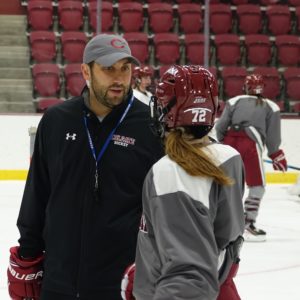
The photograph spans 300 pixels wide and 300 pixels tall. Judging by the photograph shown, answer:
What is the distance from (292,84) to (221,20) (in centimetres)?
168

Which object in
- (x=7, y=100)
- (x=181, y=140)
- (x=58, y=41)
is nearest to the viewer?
(x=181, y=140)

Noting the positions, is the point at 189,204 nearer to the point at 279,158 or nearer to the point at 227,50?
the point at 279,158

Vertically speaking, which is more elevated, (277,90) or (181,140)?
(181,140)

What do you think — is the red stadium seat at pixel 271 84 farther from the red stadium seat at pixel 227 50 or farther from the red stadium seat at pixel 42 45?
the red stadium seat at pixel 42 45

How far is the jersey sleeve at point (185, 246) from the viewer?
1358 mm

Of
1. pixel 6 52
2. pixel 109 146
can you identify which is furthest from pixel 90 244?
pixel 6 52

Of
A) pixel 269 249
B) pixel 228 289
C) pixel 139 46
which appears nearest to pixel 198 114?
pixel 228 289

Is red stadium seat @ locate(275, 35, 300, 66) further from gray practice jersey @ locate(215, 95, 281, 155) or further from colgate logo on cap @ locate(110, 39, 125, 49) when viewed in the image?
colgate logo on cap @ locate(110, 39, 125, 49)

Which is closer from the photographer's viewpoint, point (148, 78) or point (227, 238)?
point (227, 238)

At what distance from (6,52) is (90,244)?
7834mm

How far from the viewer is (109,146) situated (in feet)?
6.45

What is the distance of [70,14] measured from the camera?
34.5ft

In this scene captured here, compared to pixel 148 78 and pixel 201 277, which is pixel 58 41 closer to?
pixel 148 78

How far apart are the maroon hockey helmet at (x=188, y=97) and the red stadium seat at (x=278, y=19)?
9677 mm
